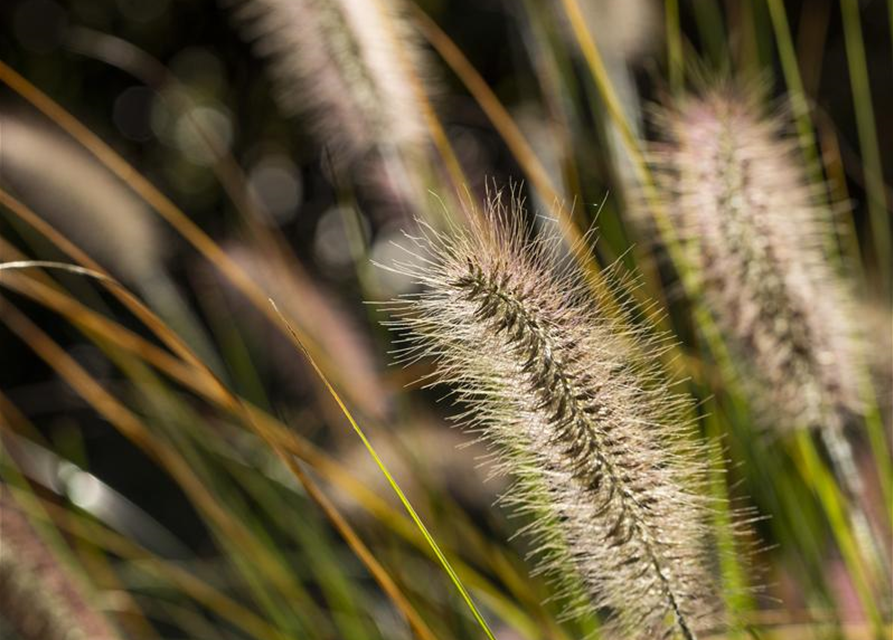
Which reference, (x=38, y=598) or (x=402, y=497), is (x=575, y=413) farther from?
(x=38, y=598)

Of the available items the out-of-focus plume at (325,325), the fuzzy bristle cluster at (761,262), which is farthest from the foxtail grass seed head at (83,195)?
the fuzzy bristle cluster at (761,262)

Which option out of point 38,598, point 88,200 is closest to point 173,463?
point 38,598

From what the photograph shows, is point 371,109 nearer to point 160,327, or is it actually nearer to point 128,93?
point 160,327

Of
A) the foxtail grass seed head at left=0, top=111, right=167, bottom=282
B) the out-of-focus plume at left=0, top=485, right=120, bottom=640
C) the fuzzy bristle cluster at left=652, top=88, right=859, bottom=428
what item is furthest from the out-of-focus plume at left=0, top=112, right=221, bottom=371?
the fuzzy bristle cluster at left=652, top=88, right=859, bottom=428

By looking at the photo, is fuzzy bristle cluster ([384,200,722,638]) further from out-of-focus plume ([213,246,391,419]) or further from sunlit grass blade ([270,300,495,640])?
out-of-focus plume ([213,246,391,419])

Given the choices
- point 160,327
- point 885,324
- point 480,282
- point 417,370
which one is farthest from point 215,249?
point 885,324

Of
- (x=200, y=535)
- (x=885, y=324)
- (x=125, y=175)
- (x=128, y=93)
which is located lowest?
(x=200, y=535)
